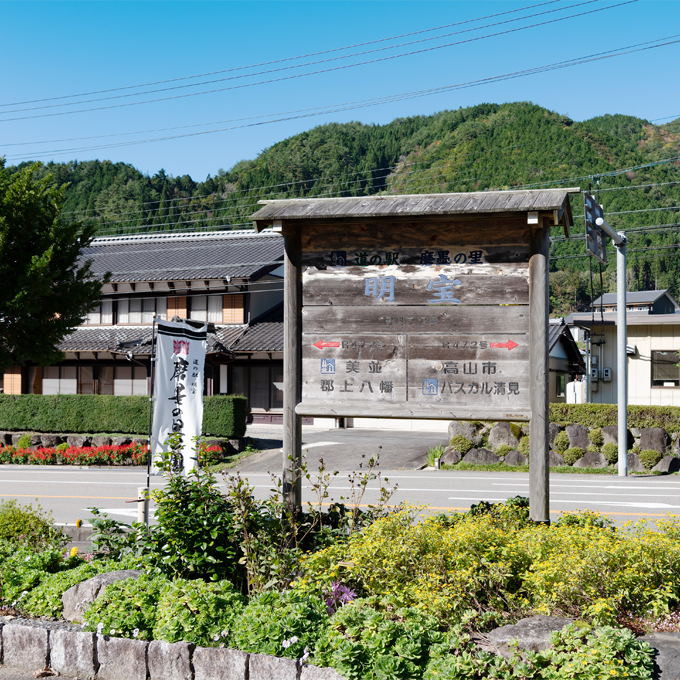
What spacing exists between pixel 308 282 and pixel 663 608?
166 inches

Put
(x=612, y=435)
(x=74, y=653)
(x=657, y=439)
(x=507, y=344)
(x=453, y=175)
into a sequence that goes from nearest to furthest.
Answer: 1. (x=74, y=653)
2. (x=507, y=344)
3. (x=657, y=439)
4. (x=612, y=435)
5. (x=453, y=175)

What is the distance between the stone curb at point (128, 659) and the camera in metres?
4.09

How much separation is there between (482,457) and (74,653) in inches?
603

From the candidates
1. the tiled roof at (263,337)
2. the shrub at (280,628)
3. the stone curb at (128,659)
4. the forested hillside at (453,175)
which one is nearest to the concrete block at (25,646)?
the stone curb at (128,659)

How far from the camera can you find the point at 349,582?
202 inches

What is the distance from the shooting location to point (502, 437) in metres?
19.0

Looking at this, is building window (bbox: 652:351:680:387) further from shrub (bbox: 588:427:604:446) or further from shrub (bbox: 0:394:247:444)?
shrub (bbox: 0:394:247:444)

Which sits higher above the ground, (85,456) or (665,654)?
(665,654)

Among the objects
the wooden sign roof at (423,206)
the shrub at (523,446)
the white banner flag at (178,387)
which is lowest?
the shrub at (523,446)

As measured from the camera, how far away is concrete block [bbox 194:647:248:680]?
164 inches

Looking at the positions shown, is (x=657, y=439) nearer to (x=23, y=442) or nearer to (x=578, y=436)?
(x=578, y=436)

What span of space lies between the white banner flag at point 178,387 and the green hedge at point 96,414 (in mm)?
12588

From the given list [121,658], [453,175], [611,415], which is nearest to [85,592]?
[121,658]

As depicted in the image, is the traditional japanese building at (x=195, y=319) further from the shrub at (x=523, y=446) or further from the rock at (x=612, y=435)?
the rock at (x=612, y=435)
